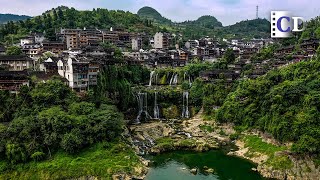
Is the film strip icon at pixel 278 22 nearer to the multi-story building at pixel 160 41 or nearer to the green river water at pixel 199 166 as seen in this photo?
the green river water at pixel 199 166

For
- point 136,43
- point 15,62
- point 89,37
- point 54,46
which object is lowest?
point 15,62

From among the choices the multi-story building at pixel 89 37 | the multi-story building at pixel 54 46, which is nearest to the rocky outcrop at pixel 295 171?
the multi-story building at pixel 54 46

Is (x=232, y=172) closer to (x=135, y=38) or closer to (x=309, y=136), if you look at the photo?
(x=309, y=136)

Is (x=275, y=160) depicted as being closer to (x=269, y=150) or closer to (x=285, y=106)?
(x=269, y=150)

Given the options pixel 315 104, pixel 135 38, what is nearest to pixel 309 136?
pixel 315 104

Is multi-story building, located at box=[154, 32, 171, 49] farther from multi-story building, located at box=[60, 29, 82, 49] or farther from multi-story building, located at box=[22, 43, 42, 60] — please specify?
multi-story building, located at box=[22, 43, 42, 60]

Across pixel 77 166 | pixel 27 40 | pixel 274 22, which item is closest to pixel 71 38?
pixel 27 40
